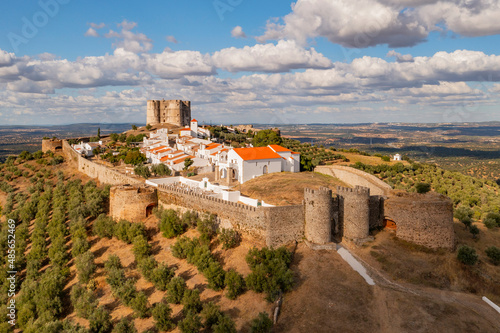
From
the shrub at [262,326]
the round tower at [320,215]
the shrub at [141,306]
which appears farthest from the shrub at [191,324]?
the round tower at [320,215]

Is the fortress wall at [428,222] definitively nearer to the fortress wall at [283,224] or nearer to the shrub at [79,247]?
the fortress wall at [283,224]

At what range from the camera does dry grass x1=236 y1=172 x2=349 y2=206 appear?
22.6 m

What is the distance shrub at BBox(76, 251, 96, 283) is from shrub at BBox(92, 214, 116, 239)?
10.8 feet

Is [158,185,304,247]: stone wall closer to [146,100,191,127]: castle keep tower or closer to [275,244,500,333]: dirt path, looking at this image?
[275,244,500,333]: dirt path

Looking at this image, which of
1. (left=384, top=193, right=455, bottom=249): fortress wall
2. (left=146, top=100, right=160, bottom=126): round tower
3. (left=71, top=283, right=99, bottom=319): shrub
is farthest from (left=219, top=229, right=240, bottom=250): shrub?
(left=146, top=100, right=160, bottom=126): round tower

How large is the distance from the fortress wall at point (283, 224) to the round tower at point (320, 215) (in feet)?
1.85

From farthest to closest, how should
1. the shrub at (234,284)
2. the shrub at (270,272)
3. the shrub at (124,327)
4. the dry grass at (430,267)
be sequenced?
the shrub at (234,284) < the dry grass at (430,267) < the shrub at (270,272) < the shrub at (124,327)

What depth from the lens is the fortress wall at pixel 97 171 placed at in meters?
30.6

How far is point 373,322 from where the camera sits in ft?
41.5

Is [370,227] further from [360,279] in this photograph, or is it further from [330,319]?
[330,319]

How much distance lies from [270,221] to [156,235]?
Answer: 8825 millimetres

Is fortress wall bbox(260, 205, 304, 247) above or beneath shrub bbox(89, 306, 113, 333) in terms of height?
above

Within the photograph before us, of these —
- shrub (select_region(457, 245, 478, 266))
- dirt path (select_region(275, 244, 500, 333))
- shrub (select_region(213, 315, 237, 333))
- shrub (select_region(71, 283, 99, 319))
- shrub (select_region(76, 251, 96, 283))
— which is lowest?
shrub (select_region(71, 283, 99, 319))

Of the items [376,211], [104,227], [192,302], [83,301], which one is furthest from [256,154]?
[83,301]
